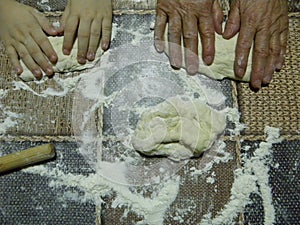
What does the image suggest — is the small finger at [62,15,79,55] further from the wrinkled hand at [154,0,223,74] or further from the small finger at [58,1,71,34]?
the wrinkled hand at [154,0,223,74]

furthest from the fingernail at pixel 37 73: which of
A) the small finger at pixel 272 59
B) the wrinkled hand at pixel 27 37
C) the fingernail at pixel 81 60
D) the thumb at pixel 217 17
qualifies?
the small finger at pixel 272 59

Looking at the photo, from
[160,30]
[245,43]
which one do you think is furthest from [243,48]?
[160,30]

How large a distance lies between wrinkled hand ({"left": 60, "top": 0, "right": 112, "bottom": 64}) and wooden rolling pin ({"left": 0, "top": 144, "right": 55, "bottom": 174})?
29 cm

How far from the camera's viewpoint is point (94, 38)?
1223mm

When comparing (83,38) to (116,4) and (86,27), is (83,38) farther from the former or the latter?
(116,4)

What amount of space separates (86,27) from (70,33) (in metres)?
0.05

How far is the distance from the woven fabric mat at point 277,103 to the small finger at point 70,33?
0.51 metres

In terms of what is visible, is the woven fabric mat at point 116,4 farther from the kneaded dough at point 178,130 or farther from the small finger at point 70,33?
the kneaded dough at point 178,130

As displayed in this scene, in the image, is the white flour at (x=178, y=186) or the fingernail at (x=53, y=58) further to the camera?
the fingernail at (x=53, y=58)

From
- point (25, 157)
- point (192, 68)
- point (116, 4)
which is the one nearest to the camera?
point (25, 157)

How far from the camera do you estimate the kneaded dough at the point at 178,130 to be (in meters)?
1.11

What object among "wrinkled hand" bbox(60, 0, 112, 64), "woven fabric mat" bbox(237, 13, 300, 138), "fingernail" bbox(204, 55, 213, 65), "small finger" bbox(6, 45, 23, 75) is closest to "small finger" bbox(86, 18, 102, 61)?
"wrinkled hand" bbox(60, 0, 112, 64)

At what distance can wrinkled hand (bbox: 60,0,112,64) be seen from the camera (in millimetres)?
1217

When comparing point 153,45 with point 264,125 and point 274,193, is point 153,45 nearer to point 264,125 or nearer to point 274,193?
point 264,125
